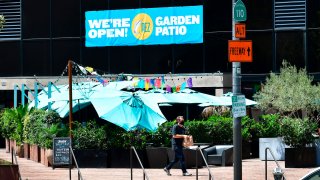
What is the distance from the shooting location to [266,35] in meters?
40.1

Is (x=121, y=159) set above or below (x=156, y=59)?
below

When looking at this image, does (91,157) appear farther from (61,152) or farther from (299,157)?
(299,157)

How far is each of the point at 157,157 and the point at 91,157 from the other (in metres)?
2.24

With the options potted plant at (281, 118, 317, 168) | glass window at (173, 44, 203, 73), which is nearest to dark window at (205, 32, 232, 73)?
glass window at (173, 44, 203, 73)

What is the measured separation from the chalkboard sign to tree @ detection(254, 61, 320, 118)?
32.6ft

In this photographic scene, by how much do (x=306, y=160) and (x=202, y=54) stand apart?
15.1 metres

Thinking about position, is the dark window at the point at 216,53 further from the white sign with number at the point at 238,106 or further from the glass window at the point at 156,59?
the white sign with number at the point at 238,106

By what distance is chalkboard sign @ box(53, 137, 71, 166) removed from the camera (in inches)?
979

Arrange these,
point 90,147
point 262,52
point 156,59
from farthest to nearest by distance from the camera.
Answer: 1. point 156,59
2. point 262,52
3. point 90,147

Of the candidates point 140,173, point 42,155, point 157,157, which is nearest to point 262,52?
point 157,157

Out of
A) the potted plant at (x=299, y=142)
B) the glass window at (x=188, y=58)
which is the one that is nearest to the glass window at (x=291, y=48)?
the glass window at (x=188, y=58)

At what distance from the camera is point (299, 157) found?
86.5 ft

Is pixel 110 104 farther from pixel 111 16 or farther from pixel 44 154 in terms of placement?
pixel 111 16

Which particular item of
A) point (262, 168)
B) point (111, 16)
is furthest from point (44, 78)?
point (262, 168)
